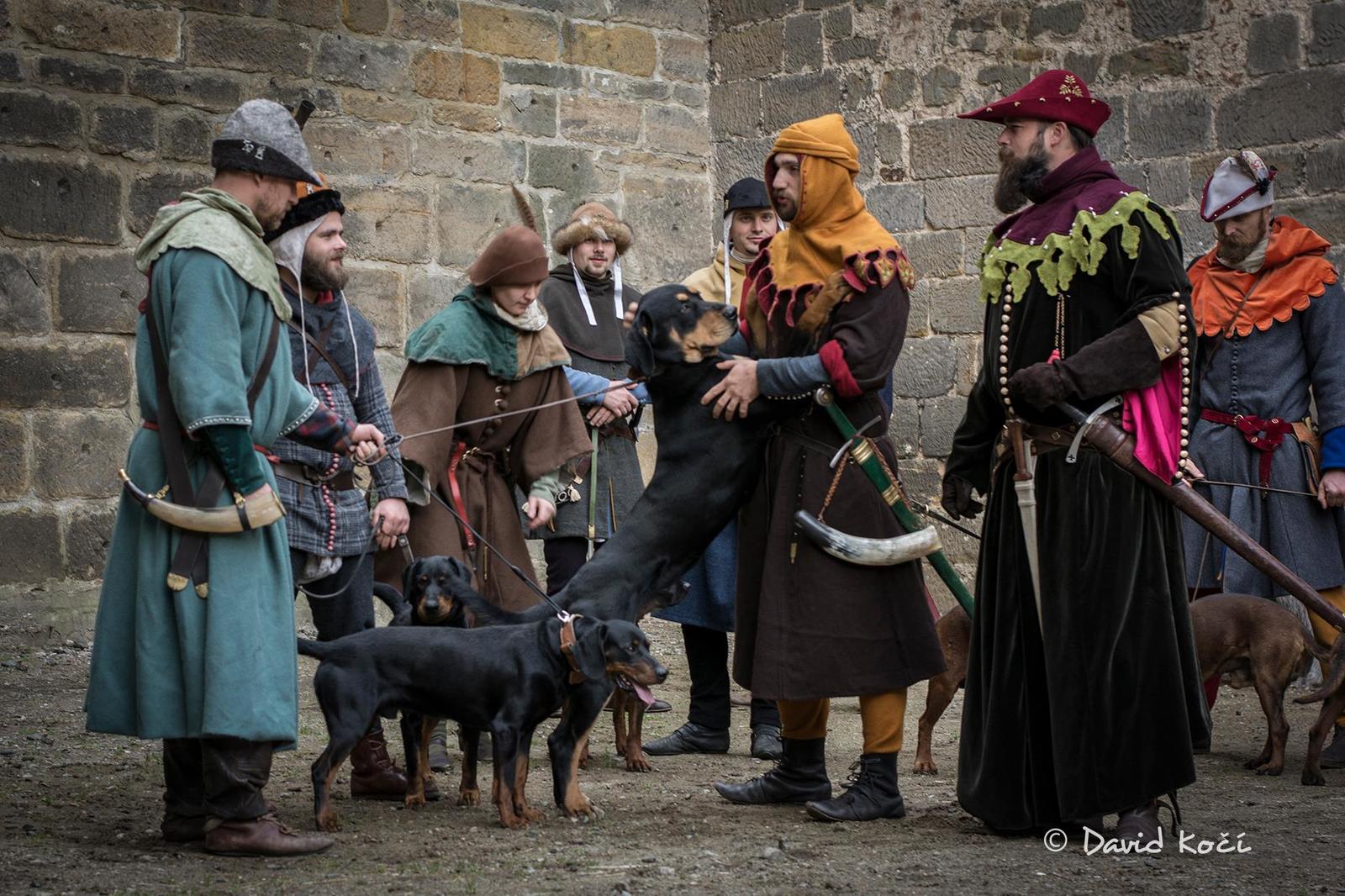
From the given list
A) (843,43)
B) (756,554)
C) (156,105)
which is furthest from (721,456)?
(843,43)

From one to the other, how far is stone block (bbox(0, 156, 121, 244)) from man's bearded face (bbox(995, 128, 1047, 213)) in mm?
5100

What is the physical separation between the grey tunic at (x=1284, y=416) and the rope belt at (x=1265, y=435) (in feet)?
0.07

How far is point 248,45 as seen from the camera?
8727 millimetres

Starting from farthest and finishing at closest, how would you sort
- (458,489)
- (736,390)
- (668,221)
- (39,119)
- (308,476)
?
(668,221) → (39,119) → (458,489) → (308,476) → (736,390)

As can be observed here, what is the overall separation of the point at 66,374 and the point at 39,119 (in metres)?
1.23

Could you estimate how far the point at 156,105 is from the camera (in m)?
8.49

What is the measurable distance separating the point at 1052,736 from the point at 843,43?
618cm

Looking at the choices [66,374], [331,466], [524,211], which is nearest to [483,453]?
[331,466]

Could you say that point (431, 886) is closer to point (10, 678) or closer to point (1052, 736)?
point (1052, 736)

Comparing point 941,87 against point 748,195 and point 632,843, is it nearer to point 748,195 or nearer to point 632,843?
point 748,195

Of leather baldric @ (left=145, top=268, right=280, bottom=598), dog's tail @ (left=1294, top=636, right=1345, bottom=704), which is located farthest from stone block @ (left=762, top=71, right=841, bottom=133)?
leather baldric @ (left=145, top=268, right=280, bottom=598)

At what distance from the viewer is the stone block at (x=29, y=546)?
26.8 feet

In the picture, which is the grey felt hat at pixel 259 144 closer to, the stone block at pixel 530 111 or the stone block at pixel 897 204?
the stone block at pixel 530 111

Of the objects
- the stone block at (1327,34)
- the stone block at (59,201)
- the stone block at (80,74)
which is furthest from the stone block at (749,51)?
the stone block at (59,201)
